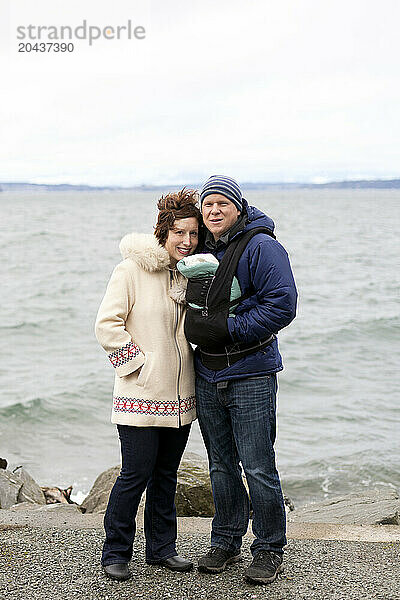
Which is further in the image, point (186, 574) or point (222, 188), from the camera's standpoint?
point (186, 574)

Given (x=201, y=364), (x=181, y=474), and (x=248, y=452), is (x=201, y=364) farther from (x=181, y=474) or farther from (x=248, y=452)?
(x=181, y=474)

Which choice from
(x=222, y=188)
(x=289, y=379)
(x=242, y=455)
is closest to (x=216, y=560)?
(x=242, y=455)

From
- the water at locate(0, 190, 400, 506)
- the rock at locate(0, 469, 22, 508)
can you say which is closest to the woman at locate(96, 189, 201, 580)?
the rock at locate(0, 469, 22, 508)

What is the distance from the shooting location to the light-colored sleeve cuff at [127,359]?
443 cm

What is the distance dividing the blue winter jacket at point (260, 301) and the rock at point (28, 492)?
3924 mm

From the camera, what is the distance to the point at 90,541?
520 centimetres

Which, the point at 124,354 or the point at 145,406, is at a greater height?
the point at 124,354

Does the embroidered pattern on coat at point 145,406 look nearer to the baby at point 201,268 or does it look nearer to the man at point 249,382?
the man at point 249,382

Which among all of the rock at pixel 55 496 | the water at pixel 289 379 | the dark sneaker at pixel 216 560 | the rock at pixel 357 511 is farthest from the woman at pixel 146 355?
the water at pixel 289 379

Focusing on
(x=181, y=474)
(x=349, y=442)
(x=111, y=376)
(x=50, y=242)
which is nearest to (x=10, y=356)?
(x=111, y=376)

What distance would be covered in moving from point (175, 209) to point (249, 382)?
106 cm

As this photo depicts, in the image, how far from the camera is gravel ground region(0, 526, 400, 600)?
4.38m

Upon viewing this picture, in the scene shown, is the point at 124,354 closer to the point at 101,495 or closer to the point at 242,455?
the point at 242,455

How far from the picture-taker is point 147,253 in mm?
4488
